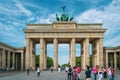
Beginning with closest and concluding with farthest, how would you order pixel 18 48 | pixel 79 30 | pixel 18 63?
pixel 79 30, pixel 18 48, pixel 18 63

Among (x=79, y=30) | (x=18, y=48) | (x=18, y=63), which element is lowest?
(x=18, y=63)

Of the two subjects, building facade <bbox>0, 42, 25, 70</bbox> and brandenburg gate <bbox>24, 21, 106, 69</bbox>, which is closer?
building facade <bbox>0, 42, 25, 70</bbox>

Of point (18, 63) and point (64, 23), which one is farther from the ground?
point (64, 23)

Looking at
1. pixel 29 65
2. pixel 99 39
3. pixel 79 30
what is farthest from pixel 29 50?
pixel 99 39

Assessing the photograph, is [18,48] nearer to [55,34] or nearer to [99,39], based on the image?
[55,34]

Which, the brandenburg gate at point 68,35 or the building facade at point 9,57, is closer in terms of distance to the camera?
the building facade at point 9,57

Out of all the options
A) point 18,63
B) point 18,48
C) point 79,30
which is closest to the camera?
point 79,30

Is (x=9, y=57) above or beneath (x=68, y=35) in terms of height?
beneath

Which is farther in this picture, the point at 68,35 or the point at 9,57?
the point at 9,57

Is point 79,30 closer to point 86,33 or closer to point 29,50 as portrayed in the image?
point 86,33

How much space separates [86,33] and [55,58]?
1223 cm

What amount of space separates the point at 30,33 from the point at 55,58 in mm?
10899

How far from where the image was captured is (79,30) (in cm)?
7612

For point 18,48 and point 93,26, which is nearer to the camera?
point 93,26
